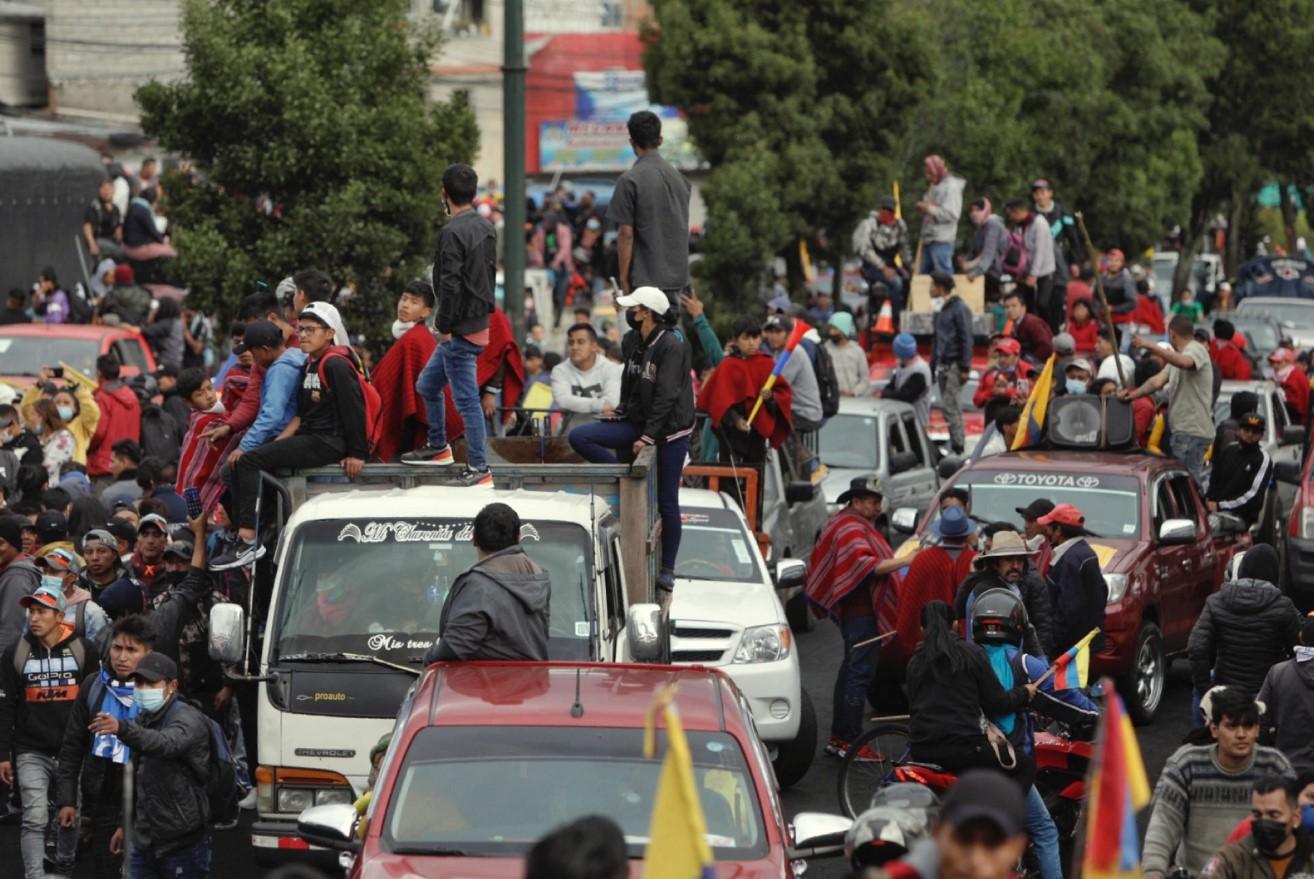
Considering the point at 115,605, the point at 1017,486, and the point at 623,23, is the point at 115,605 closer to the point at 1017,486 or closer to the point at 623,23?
the point at 1017,486

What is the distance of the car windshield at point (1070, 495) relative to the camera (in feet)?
51.5

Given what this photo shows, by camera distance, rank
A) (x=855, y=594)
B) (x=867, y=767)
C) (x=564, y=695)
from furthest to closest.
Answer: (x=855, y=594)
(x=867, y=767)
(x=564, y=695)

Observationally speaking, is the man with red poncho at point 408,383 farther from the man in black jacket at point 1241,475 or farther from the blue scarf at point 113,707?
the man in black jacket at point 1241,475

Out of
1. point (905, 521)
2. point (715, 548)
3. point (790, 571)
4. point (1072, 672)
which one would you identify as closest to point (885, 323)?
point (905, 521)

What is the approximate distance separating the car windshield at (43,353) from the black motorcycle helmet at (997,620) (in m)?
13.0

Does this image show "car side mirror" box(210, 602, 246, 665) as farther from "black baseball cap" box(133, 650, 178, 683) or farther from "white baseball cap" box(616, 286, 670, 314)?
"white baseball cap" box(616, 286, 670, 314)

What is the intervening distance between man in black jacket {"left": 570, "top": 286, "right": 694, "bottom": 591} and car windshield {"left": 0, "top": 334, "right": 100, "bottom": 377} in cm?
1082

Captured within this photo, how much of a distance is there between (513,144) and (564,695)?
1003 centimetres

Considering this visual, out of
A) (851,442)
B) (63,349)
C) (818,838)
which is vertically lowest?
(851,442)

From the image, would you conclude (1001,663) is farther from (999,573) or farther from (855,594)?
(855,594)

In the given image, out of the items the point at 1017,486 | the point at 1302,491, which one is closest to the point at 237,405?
the point at 1017,486

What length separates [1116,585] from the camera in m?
14.9

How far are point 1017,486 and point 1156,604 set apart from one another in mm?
1302

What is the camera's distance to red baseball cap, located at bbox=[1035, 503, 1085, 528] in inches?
545
